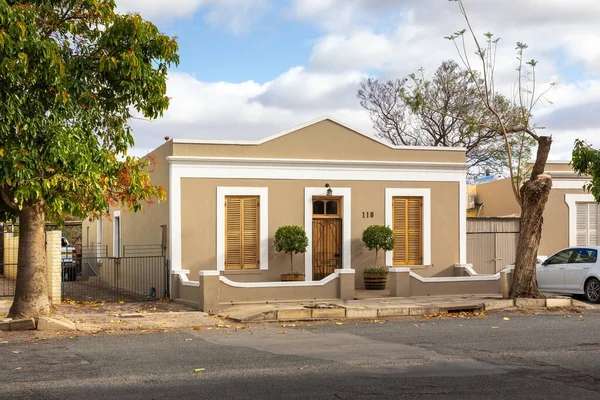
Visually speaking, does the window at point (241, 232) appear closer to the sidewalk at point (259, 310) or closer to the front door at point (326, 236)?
the front door at point (326, 236)

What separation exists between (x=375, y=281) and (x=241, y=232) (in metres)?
3.79

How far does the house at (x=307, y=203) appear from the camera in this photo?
20.7 m

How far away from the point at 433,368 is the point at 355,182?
11946 mm

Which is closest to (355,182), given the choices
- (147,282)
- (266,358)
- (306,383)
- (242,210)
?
(242,210)

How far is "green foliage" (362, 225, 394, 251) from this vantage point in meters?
21.4

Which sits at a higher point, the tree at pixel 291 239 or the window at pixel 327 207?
the window at pixel 327 207

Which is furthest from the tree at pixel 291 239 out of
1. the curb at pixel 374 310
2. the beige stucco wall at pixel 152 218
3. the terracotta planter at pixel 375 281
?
the curb at pixel 374 310

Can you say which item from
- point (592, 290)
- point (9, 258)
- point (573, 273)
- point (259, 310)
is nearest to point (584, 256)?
point (573, 273)

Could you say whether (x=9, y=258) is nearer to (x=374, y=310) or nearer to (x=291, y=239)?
(x=291, y=239)

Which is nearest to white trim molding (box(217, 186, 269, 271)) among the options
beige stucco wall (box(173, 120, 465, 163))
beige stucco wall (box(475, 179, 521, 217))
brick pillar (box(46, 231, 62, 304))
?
beige stucco wall (box(173, 120, 465, 163))

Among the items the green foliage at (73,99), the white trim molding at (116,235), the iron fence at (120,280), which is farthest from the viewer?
the white trim molding at (116,235)

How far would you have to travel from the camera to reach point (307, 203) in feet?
71.2

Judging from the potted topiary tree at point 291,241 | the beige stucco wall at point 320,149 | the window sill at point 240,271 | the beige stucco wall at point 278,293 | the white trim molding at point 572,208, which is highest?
the beige stucco wall at point 320,149

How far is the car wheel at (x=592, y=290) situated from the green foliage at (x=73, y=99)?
11.0m
